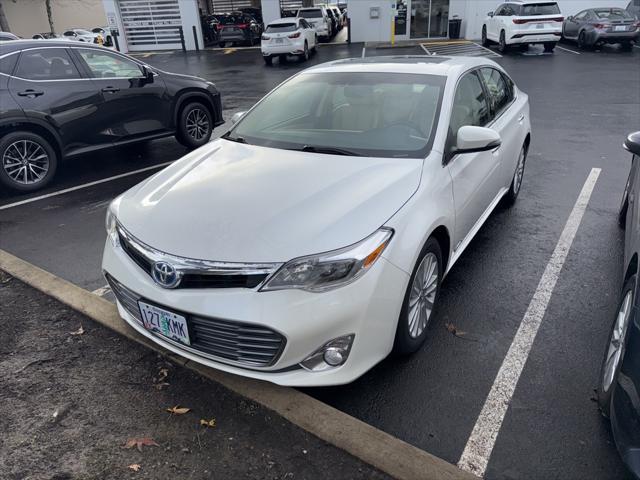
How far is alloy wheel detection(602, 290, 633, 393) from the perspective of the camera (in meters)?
2.25

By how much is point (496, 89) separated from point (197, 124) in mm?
4937

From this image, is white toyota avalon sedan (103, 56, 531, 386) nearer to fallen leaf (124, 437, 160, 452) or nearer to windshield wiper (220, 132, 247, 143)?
windshield wiper (220, 132, 247, 143)

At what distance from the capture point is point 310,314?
89.6 inches

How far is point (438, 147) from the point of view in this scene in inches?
123

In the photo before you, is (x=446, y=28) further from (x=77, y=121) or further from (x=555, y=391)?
(x=555, y=391)

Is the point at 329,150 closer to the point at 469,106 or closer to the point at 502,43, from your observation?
the point at 469,106

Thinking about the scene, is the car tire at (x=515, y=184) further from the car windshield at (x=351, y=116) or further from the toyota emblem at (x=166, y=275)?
the toyota emblem at (x=166, y=275)

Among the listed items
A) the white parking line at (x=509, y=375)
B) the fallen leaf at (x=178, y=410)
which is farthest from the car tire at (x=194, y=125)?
the fallen leaf at (x=178, y=410)

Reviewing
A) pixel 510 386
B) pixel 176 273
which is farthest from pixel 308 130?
pixel 510 386

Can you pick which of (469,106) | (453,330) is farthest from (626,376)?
(469,106)

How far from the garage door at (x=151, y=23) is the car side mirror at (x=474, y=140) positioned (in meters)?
27.9

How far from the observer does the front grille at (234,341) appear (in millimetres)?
2309

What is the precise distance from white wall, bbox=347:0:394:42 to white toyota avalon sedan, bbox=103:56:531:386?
943 inches

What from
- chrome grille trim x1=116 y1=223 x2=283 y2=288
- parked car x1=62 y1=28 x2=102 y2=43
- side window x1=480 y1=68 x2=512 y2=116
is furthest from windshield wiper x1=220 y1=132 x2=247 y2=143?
parked car x1=62 y1=28 x2=102 y2=43
